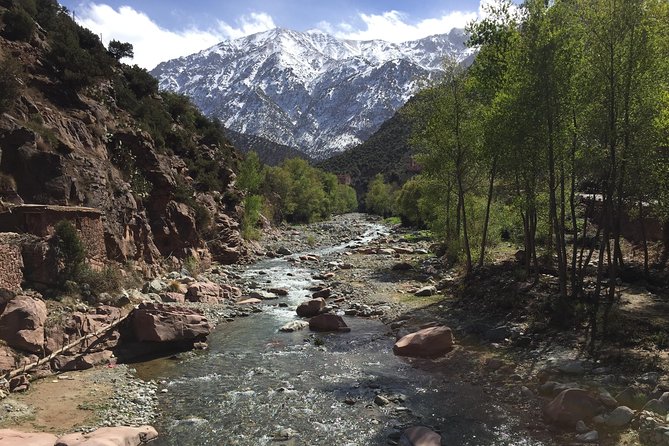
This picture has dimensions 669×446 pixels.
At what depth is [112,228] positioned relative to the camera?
32.5 metres

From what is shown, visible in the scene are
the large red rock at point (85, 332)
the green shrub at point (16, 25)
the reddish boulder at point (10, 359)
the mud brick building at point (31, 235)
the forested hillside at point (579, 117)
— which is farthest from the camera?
the green shrub at point (16, 25)

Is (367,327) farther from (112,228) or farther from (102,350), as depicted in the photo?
(112,228)

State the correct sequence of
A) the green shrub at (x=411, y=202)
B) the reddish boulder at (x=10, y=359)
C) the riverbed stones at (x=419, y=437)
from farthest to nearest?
the green shrub at (x=411, y=202), the reddish boulder at (x=10, y=359), the riverbed stones at (x=419, y=437)

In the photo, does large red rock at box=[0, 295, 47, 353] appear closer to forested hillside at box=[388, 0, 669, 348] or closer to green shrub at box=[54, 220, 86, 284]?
green shrub at box=[54, 220, 86, 284]

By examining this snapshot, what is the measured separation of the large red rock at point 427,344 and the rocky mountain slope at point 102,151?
71.1 ft

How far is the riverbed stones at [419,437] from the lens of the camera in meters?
13.3

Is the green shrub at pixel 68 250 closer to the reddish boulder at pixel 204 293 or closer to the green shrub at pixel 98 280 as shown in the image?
the green shrub at pixel 98 280

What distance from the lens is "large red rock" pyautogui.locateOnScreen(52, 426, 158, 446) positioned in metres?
12.5

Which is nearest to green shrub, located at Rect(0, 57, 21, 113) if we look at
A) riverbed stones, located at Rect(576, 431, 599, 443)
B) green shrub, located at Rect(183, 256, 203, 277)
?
green shrub, located at Rect(183, 256, 203, 277)

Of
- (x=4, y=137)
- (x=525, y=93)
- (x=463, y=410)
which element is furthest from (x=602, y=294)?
(x=4, y=137)

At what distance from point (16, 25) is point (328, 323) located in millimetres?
34519

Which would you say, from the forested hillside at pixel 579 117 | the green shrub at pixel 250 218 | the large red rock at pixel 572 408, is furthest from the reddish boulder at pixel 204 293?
the green shrub at pixel 250 218

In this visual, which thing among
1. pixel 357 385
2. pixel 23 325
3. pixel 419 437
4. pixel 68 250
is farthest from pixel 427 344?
Result: pixel 68 250

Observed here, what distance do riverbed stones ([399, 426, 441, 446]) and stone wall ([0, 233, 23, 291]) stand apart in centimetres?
1816
